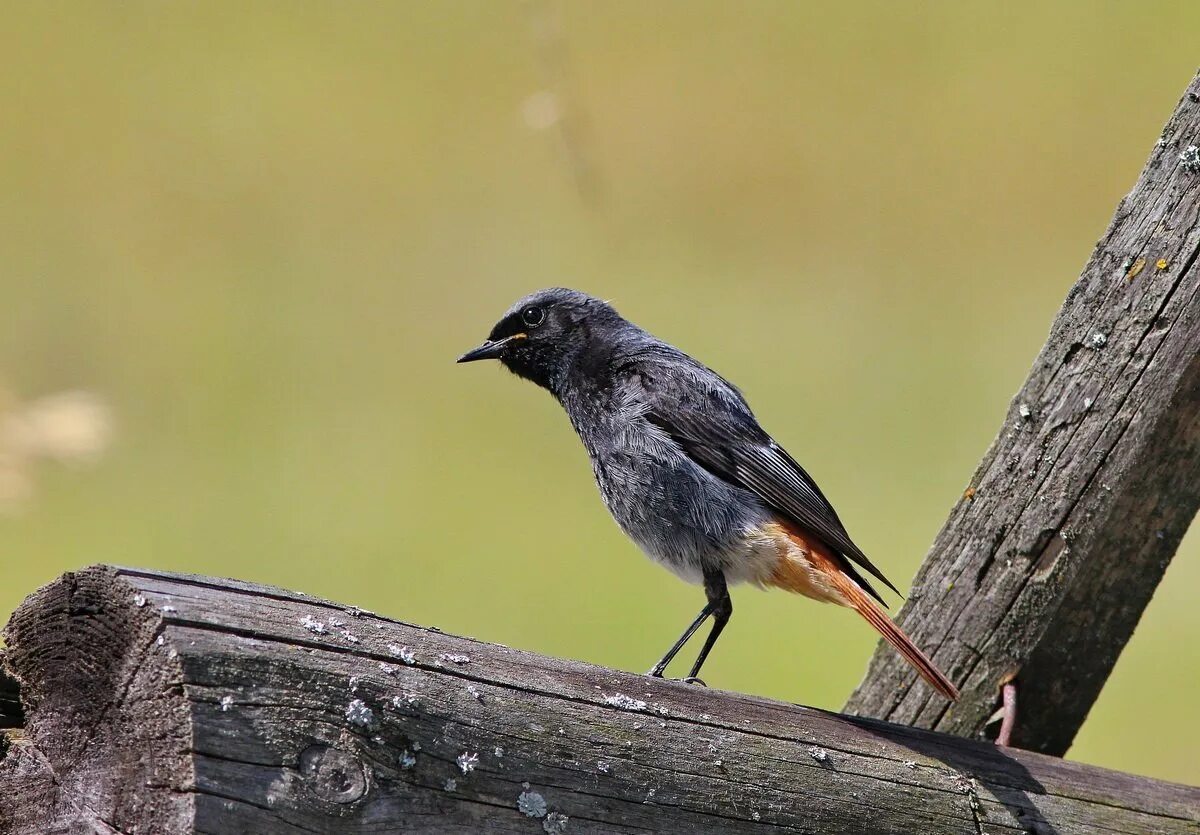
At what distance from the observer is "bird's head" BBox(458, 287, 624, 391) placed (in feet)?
14.4

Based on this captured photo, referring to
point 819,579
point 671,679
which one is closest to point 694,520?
point 819,579

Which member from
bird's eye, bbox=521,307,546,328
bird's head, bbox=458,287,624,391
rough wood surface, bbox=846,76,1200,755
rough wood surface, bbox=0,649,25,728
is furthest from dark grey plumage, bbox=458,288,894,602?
rough wood surface, bbox=0,649,25,728

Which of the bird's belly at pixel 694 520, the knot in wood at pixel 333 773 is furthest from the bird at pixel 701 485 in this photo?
the knot in wood at pixel 333 773

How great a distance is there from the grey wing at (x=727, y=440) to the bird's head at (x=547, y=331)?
13.9 inches

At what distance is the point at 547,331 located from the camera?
4398 mm

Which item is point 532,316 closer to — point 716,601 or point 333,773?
point 716,601

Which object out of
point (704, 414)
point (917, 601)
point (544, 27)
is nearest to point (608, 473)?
point (704, 414)

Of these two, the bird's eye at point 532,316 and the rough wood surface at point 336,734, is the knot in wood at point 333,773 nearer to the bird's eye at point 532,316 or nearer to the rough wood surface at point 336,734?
the rough wood surface at point 336,734

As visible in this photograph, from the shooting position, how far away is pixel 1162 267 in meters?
2.84

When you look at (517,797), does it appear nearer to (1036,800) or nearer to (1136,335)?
(1036,800)

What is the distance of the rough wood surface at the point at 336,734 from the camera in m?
1.66

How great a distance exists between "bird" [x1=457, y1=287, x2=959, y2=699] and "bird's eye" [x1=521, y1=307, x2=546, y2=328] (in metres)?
0.24

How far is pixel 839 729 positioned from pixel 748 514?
4.37 ft

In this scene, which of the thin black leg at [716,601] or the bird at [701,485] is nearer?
the bird at [701,485]
